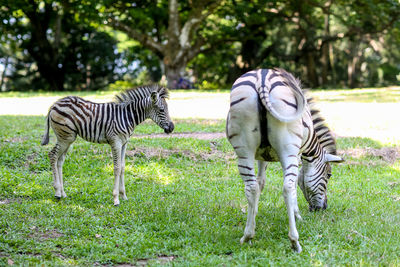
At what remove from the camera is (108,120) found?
7922mm

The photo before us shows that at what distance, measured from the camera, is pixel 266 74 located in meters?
5.82

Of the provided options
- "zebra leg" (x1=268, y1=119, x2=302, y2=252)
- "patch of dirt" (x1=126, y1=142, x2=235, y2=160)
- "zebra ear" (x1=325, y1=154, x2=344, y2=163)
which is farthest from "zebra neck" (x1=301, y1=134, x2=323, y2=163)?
"patch of dirt" (x1=126, y1=142, x2=235, y2=160)

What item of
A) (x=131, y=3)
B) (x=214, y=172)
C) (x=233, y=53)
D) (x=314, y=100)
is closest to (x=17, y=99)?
(x=131, y=3)

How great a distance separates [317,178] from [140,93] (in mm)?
3500

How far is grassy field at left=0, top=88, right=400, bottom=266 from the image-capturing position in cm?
562

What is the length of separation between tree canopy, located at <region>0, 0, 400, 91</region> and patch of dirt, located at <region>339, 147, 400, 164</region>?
55.0ft

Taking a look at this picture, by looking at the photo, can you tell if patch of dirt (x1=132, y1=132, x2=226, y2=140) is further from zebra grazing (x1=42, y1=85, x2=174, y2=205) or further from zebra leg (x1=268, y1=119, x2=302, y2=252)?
zebra leg (x1=268, y1=119, x2=302, y2=252)

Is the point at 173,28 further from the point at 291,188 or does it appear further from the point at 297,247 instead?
the point at 297,247

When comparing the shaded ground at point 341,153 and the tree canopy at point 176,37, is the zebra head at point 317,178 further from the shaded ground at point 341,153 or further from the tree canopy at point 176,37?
the tree canopy at point 176,37

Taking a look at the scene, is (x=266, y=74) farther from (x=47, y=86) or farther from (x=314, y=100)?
(x=47, y=86)

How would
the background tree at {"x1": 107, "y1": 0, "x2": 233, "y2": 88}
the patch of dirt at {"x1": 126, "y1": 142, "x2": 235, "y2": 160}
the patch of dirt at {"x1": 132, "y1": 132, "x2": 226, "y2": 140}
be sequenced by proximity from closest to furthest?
the patch of dirt at {"x1": 126, "y1": 142, "x2": 235, "y2": 160} < the patch of dirt at {"x1": 132, "y1": 132, "x2": 226, "y2": 140} < the background tree at {"x1": 107, "y1": 0, "x2": 233, "y2": 88}

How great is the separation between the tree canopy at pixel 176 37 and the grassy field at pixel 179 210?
18160 mm

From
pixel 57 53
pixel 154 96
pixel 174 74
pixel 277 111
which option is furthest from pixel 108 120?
pixel 57 53

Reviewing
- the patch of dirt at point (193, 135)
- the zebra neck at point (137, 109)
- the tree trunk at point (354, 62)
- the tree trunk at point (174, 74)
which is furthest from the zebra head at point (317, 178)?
the tree trunk at point (354, 62)
